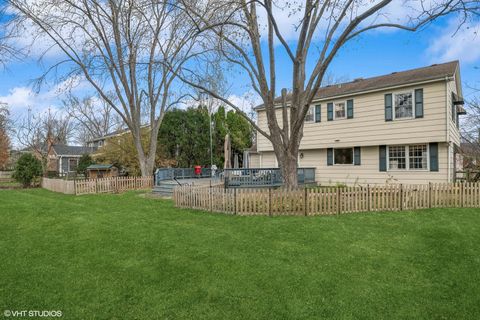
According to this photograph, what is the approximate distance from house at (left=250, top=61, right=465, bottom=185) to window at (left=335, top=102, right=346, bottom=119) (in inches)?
2.4

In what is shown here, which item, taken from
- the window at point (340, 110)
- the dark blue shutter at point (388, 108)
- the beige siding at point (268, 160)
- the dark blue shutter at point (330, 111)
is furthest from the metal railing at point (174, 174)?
the dark blue shutter at point (388, 108)

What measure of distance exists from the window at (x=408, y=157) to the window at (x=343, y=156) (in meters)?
2.28

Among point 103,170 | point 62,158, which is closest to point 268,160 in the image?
point 103,170

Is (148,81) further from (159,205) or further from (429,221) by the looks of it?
(429,221)

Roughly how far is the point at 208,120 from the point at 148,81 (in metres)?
9.64

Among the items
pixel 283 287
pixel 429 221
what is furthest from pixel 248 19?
pixel 283 287

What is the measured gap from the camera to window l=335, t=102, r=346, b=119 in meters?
18.4

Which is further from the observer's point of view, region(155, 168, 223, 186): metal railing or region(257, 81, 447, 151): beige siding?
region(155, 168, 223, 186): metal railing

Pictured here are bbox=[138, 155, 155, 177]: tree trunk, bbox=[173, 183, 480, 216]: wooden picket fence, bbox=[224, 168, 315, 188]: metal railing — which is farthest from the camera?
bbox=[138, 155, 155, 177]: tree trunk

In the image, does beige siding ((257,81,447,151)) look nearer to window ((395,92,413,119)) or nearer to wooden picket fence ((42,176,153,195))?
window ((395,92,413,119))

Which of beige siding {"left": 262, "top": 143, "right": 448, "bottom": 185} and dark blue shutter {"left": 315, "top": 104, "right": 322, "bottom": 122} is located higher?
dark blue shutter {"left": 315, "top": 104, "right": 322, "bottom": 122}

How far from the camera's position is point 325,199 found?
9.62m

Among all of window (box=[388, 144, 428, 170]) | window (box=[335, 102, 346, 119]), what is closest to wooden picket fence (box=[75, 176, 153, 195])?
window (box=[335, 102, 346, 119])

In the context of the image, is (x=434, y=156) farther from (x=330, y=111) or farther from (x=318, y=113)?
(x=318, y=113)
